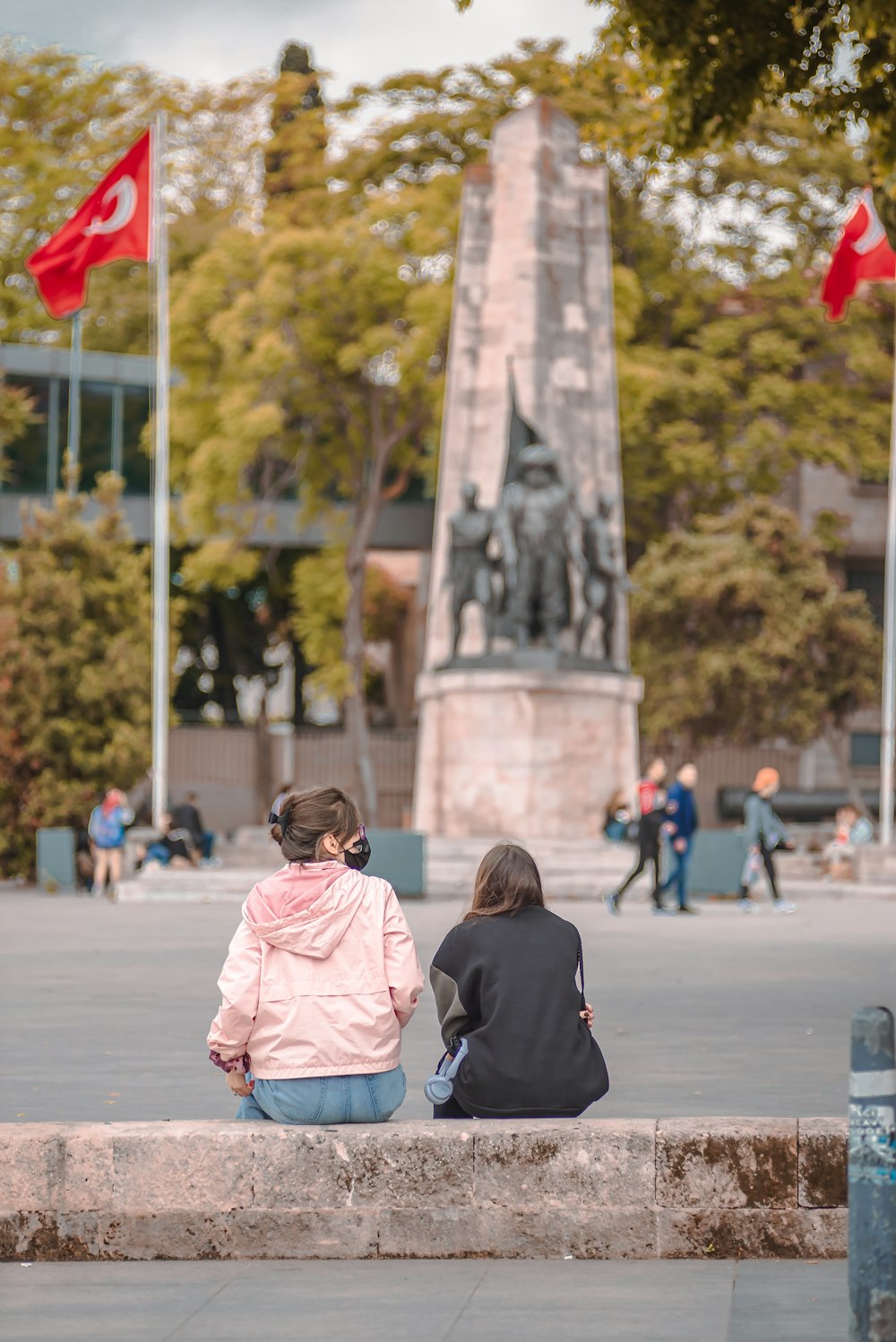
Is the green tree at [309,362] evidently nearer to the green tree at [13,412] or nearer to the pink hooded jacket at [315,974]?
the green tree at [13,412]

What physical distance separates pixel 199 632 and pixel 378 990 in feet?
160

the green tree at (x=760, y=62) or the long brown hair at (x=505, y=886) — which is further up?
the green tree at (x=760, y=62)

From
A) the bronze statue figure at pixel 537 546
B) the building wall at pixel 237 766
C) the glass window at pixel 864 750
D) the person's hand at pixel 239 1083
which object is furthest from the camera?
the glass window at pixel 864 750

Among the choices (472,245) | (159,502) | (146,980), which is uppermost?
(472,245)

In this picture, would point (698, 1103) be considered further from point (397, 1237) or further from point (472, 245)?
point (472, 245)

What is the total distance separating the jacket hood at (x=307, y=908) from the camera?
6625 mm

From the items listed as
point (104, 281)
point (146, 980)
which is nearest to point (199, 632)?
point (104, 281)

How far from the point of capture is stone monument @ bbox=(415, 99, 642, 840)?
29641 millimetres

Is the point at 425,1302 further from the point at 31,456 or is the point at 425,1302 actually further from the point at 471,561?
the point at 31,456

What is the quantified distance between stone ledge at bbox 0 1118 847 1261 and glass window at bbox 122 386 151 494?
4444cm

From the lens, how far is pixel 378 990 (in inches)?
264

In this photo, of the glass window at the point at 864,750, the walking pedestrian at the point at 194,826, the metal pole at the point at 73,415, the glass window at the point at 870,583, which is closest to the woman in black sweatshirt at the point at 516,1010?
the walking pedestrian at the point at 194,826

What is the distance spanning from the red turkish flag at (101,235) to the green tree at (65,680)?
358cm

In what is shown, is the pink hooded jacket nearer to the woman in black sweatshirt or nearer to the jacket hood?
the jacket hood
